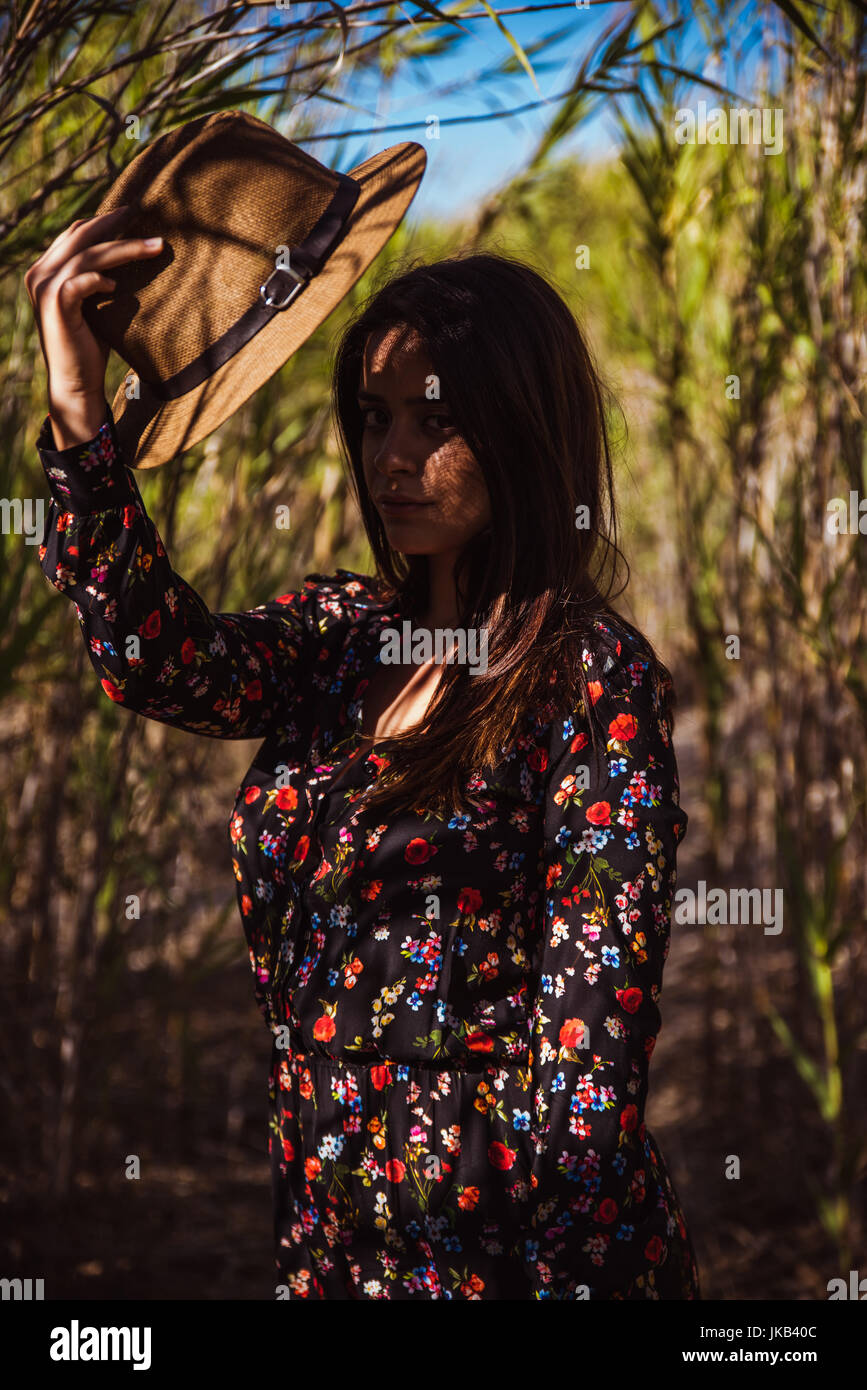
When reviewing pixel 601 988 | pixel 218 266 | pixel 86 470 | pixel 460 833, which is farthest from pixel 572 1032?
pixel 218 266

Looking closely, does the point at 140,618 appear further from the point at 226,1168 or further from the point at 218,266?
the point at 226,1168

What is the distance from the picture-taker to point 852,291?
1.48m

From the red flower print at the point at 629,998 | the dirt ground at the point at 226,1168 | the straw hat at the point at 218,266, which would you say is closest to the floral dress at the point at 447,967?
the red flower print at the point at 629,998

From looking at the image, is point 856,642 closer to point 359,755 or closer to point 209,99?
point 359,755

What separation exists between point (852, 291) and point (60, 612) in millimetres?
1190

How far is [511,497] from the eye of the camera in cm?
85

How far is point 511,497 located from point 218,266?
27 centimetres

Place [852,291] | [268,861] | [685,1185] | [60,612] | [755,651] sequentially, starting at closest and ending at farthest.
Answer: [268,861]
[852,291]
[60,612]
[685,1185]
[755,651]

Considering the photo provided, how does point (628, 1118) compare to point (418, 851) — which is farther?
point (418, 851)

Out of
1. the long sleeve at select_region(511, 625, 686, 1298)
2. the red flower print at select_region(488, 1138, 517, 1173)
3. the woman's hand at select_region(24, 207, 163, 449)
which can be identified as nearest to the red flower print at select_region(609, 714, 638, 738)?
the long sleeve at select_region(511, 625, 686, 1298)

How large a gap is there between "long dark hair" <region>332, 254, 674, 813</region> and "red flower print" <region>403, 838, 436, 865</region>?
0.09 feet

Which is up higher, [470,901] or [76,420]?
[76,420]
